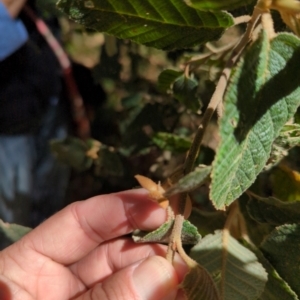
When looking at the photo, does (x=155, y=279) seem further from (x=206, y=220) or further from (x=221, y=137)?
(x=221, y=137)

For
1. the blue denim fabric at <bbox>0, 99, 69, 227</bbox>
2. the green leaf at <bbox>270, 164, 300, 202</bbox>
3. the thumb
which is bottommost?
the blue denim fabric at <bbox>0, 99, 69, 227</bbox>

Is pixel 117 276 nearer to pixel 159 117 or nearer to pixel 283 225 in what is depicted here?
pixel 283 225

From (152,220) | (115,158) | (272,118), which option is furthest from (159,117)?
(272,118)

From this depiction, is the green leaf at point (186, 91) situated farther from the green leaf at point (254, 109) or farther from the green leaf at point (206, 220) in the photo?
the green leaf at point (254, 109)

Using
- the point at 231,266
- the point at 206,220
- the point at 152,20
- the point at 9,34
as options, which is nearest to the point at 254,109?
the point at 152,20

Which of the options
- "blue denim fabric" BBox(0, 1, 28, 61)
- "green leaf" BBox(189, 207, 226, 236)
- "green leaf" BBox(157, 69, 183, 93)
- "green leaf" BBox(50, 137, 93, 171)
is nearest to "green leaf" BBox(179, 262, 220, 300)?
"green leaf" BBox(189, 207, 226, 236)

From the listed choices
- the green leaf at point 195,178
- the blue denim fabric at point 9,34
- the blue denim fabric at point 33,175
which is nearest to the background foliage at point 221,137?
the green leaf at point 195,178

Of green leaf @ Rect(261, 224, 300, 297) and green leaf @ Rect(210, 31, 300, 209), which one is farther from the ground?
green leaf @ Rect(210, 31, 300, 209)

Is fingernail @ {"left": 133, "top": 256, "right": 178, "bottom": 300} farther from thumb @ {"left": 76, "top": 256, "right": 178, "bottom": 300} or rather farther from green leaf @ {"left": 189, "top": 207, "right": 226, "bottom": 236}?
green leaf @ {"left": 189, "top": 207, "right": 226, "bottom": 236}
